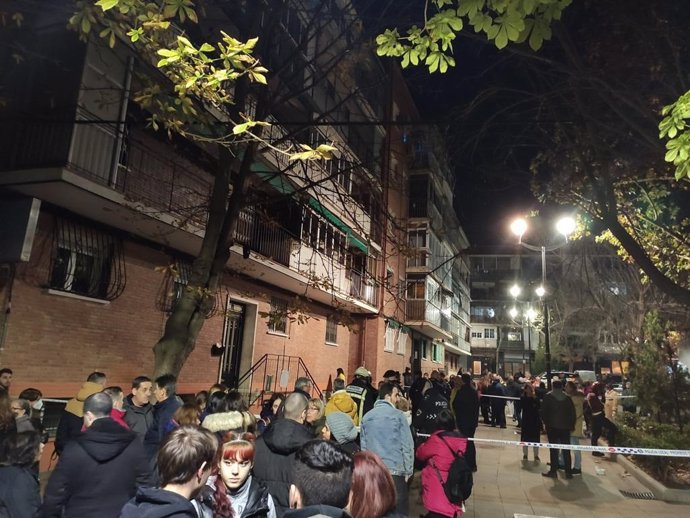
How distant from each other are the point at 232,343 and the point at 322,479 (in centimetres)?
1335

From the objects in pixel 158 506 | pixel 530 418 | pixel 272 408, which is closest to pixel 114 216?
pixel 272 408

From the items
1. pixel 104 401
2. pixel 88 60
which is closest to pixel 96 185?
pixel 88 60

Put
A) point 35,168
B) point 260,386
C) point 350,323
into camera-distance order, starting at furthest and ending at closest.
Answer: point 260,386 < point 350,323 < point 35,168

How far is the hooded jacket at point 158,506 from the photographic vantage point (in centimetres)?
244

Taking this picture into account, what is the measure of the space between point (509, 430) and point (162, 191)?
14.3 meters

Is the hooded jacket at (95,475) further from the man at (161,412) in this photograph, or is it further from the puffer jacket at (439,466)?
the puffer jacket at (439,466)

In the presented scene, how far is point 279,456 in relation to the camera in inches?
159

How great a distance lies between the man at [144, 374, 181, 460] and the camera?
16.9 ft

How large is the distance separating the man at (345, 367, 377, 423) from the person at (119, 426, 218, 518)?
16.9 feet

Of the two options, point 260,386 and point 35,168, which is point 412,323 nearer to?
point 260,386

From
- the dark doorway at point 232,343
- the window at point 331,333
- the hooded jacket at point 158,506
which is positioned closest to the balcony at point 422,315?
the window at point 331,333

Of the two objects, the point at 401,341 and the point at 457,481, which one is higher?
the point at 401,341

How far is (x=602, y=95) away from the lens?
23.4ft

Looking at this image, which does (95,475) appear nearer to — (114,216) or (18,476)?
(18,476)
